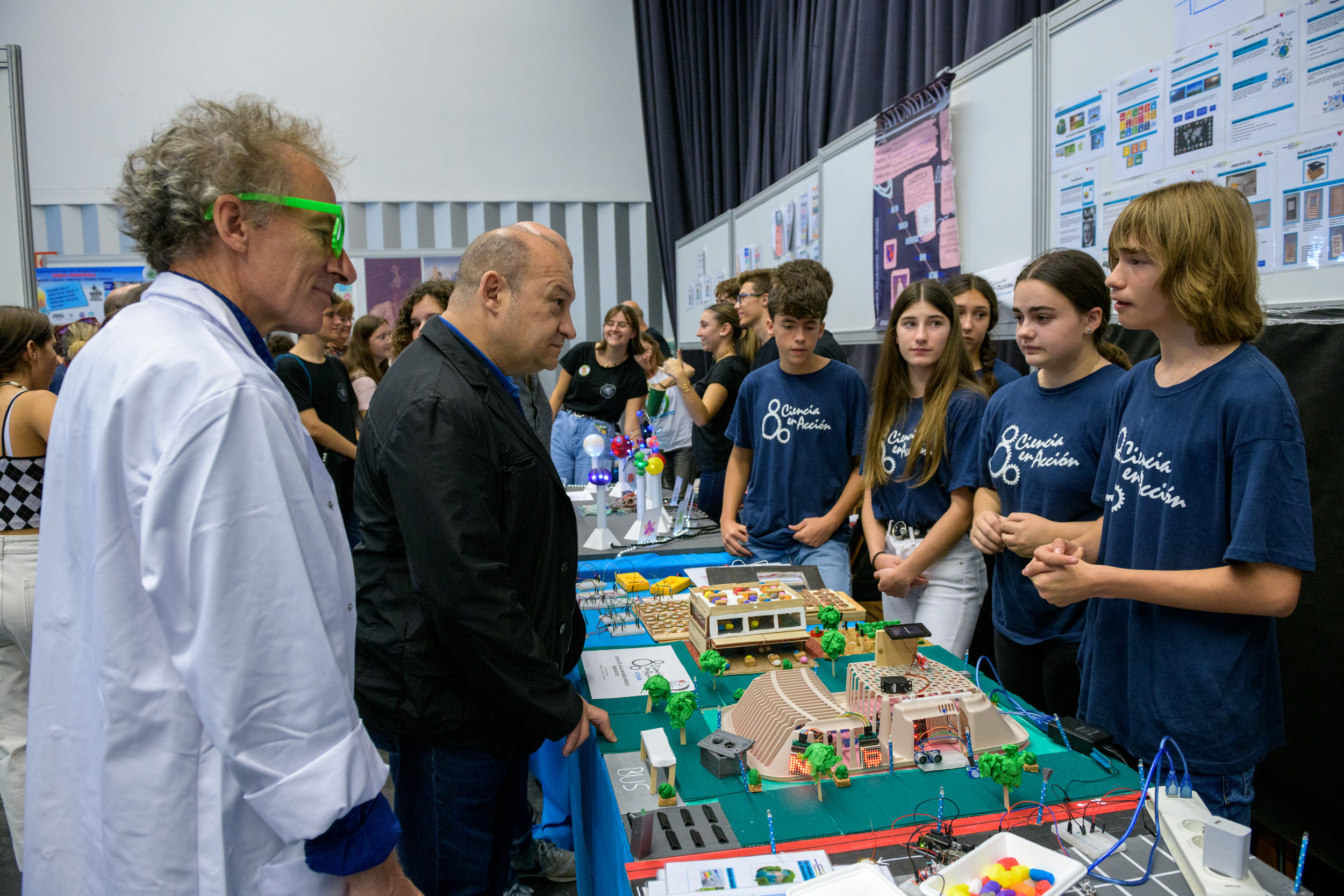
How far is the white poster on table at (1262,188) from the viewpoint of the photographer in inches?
69.1

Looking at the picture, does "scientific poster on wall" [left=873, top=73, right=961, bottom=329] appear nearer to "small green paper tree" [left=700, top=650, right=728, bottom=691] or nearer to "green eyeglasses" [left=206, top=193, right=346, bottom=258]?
"small green paper tree" [left=700, top=650, right=728, bottom=691]

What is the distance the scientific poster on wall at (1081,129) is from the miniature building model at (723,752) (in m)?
1.91

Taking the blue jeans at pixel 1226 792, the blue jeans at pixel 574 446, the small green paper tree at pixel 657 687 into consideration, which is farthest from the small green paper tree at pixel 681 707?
the blue jeans at pixel 574 446

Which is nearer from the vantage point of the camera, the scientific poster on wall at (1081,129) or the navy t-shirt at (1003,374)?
the scientific poster on wall at (1081,129)

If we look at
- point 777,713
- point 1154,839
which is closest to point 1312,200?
point 1154,839

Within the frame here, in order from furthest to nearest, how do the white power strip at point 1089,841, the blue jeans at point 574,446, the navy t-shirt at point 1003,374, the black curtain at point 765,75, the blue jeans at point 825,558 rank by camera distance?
the blue jeans at point 574,446 < the black curtain at point 765,75 < the navy t-shirt at point 1003,374 < the blue jeans at point 825,558 < the white power strip at point 1089,841

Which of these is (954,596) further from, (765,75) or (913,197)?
(765,75)

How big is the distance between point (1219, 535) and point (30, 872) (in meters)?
1.60

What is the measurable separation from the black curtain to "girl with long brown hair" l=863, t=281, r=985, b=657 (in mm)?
1714

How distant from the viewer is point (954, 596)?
6.63 ft

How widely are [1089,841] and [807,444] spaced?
1.46m

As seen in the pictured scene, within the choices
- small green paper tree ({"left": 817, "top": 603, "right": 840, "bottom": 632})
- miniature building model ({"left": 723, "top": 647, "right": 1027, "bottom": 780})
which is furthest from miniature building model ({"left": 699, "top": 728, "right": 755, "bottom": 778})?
small green paper tree ({"left": 817, "top": 603, "right": 840, "bottom": 632})

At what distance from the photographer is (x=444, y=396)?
123 cm

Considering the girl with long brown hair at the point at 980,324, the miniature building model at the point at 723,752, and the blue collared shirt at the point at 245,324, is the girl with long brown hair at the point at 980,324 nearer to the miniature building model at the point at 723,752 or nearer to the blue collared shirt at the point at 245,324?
the miniature building model at the point at 723,752
